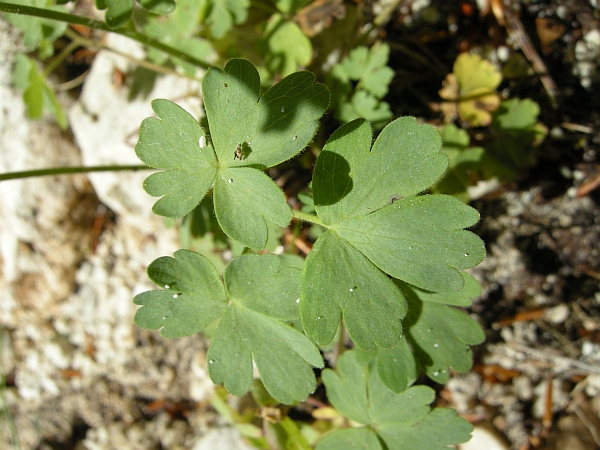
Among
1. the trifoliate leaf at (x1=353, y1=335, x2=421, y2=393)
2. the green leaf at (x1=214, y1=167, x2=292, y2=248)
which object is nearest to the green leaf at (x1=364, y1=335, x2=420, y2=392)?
the trifoliate leaf at (x1=353, y1=335, x2=421, y2=393)

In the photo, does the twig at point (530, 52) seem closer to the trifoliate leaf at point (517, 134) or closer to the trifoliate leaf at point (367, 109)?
the trifoliate leaf at point (517, 134)

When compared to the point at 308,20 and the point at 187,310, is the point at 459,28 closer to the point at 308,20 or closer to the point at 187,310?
the point at 308,20

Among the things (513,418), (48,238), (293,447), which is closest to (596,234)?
(513,418)

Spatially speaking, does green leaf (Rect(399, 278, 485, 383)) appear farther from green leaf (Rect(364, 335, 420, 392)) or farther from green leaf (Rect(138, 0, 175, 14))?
green leaf (Rect(138, 0, 175, 14))

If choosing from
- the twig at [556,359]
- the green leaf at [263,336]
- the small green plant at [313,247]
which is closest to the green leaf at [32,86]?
the small green plant at [313,247]

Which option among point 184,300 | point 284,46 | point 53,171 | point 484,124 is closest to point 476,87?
point 484,124
